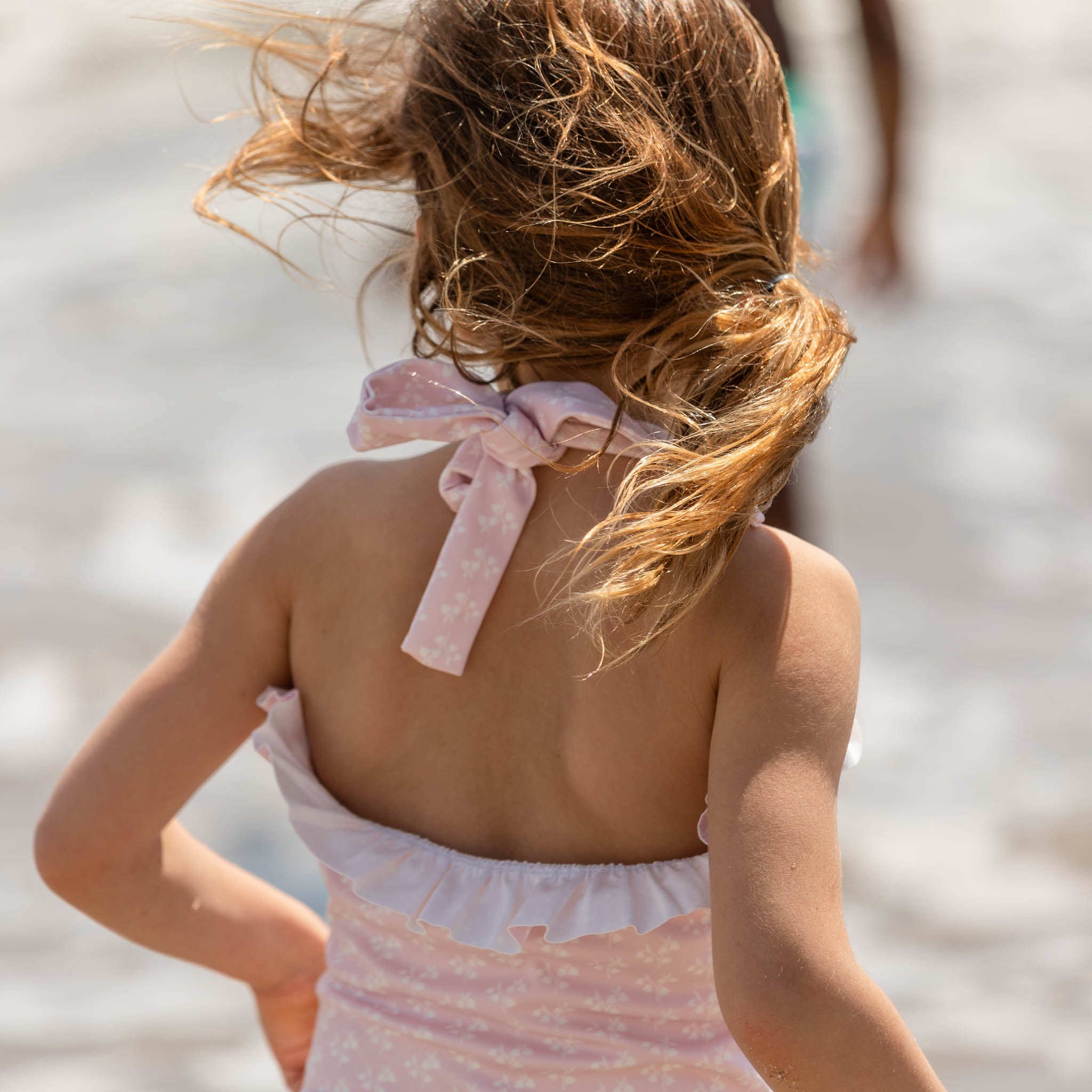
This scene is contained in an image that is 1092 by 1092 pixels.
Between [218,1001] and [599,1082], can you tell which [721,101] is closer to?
[599,1082]

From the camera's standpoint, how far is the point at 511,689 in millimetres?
1019

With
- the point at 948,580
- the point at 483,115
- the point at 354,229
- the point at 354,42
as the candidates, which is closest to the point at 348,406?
the point at 354,229

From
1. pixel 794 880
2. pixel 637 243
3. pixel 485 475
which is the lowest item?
pixel 794 880

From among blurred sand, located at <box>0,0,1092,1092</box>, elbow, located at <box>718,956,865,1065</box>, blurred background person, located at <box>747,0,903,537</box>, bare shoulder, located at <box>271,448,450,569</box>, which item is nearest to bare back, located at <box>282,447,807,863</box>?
bare shoulder, located at <box>271,448,450,569</box>

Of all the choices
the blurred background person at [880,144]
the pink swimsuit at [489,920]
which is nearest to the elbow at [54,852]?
the pink swimsuit at [489,920]

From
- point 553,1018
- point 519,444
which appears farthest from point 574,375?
point 553,1018

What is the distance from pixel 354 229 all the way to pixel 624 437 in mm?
3897

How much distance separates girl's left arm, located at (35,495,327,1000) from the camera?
43.1 inches

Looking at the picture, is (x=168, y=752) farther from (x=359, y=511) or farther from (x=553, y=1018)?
(x=553, y=1018)

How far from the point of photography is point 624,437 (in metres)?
0.98

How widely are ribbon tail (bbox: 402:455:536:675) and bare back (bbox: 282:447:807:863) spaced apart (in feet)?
0.05

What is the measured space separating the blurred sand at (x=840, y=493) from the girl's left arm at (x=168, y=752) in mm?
423

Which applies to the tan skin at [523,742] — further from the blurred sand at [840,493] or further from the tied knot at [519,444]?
the blurred sand at [840,493]

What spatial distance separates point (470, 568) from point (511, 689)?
10 centimetres
